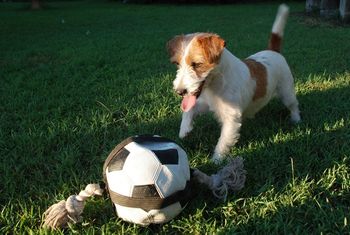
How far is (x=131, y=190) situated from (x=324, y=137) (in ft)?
6.11

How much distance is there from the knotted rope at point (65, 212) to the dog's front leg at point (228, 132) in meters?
1.13

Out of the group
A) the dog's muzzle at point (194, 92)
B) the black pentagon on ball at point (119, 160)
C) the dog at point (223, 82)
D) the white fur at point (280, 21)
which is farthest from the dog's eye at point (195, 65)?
the white fur at point (280, 21)

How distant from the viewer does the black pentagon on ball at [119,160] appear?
7.43 feet

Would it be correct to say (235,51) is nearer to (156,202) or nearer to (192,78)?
(192,78)

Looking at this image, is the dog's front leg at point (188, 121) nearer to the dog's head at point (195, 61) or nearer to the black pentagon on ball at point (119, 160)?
the dog's head at point (195, 61)

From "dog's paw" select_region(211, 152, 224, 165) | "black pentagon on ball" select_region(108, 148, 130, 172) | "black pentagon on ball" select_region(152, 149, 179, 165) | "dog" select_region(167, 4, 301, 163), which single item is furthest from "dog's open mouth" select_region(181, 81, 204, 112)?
"black pentagon on ball" select_region(108, 148, 130, 172)

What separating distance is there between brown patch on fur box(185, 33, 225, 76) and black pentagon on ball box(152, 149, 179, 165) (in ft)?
2.69

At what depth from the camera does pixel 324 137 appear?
130 inches

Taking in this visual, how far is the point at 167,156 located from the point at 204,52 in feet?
3.17

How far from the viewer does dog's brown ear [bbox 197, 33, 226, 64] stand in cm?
291

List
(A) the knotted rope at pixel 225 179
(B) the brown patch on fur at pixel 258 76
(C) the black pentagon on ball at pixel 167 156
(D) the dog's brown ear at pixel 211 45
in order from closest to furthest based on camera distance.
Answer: (C) the black pentagon on ball at pixel 167 156 → (A) the knotted rope at pixel 225 179 → (D) the dog's brown ear at pixel 211 45 → (B) the brown patch on fur at pixel 258 76

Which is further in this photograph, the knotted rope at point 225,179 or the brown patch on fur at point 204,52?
the brown patch on fur at point 204,52

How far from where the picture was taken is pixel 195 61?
2943 mm

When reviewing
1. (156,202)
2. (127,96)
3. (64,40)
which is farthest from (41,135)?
(64,40)
